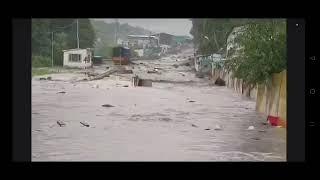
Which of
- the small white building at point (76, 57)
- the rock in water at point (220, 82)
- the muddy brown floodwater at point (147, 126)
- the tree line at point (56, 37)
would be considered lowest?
the muddy brown floodwater at point (147, 126)

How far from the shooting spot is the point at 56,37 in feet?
14.2

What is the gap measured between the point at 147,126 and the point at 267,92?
80cm

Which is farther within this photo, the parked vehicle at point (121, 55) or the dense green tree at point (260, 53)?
the parked vehicle at point (121, 55)

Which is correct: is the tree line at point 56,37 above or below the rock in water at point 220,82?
above

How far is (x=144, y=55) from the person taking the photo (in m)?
4.46

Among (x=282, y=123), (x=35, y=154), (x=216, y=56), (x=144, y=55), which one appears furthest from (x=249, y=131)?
(x=35, y=154)

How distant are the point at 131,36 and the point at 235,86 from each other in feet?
2.47

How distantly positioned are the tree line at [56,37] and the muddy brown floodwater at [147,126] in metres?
0.14

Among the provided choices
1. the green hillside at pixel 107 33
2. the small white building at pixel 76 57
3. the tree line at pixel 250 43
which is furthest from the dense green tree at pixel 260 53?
the small white building at pixel 76 57

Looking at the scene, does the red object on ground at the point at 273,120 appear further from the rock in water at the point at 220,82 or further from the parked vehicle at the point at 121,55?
the parked vehicle at the point at 121,55

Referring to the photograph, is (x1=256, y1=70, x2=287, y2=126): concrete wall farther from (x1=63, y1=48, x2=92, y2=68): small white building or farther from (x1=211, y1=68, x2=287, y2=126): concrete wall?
(x1=63, y1=48, x2=92, y2=68): small white building

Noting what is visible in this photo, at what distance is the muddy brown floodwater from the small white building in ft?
0.33

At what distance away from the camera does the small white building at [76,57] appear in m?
4.34

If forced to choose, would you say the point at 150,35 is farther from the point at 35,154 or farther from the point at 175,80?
the point at 35,154
